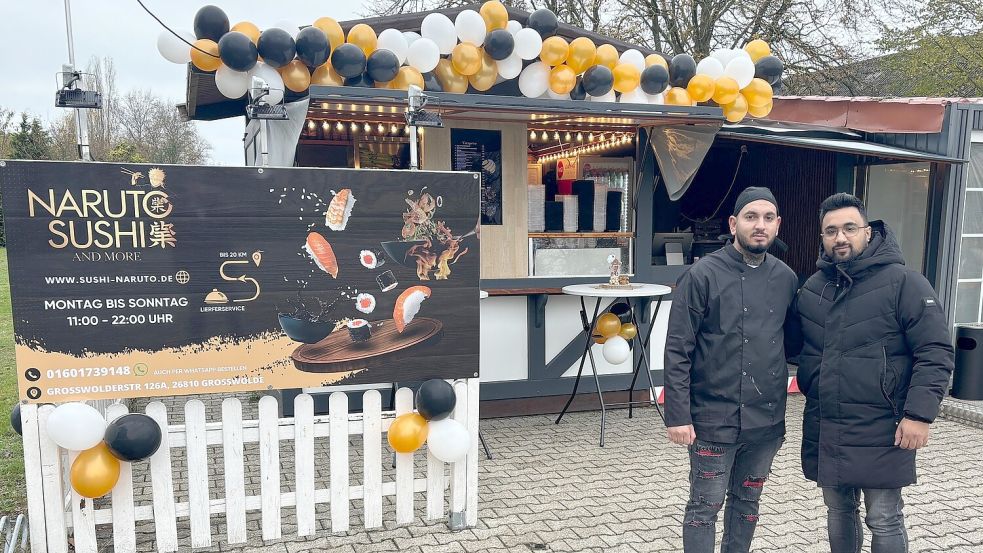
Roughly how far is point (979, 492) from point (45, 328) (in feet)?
16.6

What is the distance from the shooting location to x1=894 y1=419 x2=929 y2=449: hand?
2375 millimetres

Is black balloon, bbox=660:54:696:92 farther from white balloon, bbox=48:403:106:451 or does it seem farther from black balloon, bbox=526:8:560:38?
white balloon, bbox=48:403:106:451

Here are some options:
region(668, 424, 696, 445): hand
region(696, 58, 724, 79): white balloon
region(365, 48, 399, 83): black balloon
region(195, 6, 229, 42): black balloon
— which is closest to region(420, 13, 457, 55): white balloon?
region(365, 48, 399, 83): black balloon

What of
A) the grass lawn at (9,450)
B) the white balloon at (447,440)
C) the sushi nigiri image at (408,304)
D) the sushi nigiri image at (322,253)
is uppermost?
the sushi nigiri image at (322,253)

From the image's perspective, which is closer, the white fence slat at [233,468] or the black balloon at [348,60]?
the white fence slat at [233,468]

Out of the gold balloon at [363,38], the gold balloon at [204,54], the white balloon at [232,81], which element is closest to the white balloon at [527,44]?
the gold balloon at [363,38]

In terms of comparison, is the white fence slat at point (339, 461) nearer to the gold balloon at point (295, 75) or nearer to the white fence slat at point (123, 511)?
the white fence slat at point (123, 511)

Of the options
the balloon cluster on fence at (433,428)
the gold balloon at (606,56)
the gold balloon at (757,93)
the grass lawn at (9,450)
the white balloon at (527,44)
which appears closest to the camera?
the balloon cluster on fence at (433,428)

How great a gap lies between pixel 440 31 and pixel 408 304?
7.26ft

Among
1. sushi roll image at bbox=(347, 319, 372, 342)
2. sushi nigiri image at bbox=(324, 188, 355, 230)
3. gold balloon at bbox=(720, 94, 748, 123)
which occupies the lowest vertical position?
sushi roll image at bbox=(347, 319, 372, 342)

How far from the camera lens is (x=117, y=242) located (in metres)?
2.88

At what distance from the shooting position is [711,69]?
5215 millimetres

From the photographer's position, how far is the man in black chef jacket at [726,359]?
8.53ft

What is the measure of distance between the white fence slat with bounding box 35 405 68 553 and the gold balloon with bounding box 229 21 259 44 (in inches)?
98.4
